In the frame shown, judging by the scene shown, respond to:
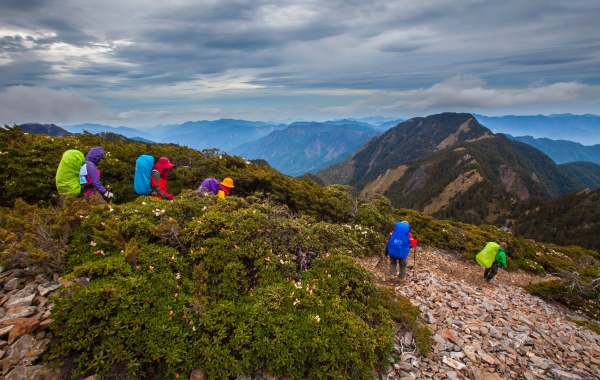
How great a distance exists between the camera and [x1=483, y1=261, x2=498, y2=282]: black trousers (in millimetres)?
10784

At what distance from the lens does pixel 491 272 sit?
36.4 feet

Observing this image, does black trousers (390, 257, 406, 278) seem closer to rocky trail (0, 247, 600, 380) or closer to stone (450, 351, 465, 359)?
rocky trail (0, 247, 600, 380)

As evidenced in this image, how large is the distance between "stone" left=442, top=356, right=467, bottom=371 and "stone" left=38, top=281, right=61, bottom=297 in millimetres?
6816

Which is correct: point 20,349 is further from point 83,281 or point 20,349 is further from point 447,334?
point 447,334

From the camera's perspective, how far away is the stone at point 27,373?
3.36 m

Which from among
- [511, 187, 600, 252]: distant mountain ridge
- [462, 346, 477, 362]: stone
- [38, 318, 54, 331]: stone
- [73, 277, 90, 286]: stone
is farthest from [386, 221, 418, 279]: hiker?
[511, 187, 600, 252]: distant mountain ridge

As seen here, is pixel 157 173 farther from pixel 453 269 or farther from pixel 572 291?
pixel 572 291

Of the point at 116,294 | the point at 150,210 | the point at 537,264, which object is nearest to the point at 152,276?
the point at 116,294

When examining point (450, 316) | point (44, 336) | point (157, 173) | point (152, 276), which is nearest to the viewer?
point (44, 336)

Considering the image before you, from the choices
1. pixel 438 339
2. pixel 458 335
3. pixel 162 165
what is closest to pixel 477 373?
pixel 438 339

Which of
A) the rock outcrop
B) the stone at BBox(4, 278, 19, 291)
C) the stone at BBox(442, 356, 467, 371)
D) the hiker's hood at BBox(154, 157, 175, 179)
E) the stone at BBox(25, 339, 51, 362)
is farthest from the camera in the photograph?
the hiker's hood at BBox(154, 157, 175, 179)

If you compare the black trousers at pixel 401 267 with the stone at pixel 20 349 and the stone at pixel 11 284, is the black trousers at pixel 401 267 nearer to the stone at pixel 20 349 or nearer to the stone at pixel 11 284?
the stone at pixel 20 349

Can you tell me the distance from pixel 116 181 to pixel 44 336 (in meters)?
7.05

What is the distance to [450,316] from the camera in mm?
7035
